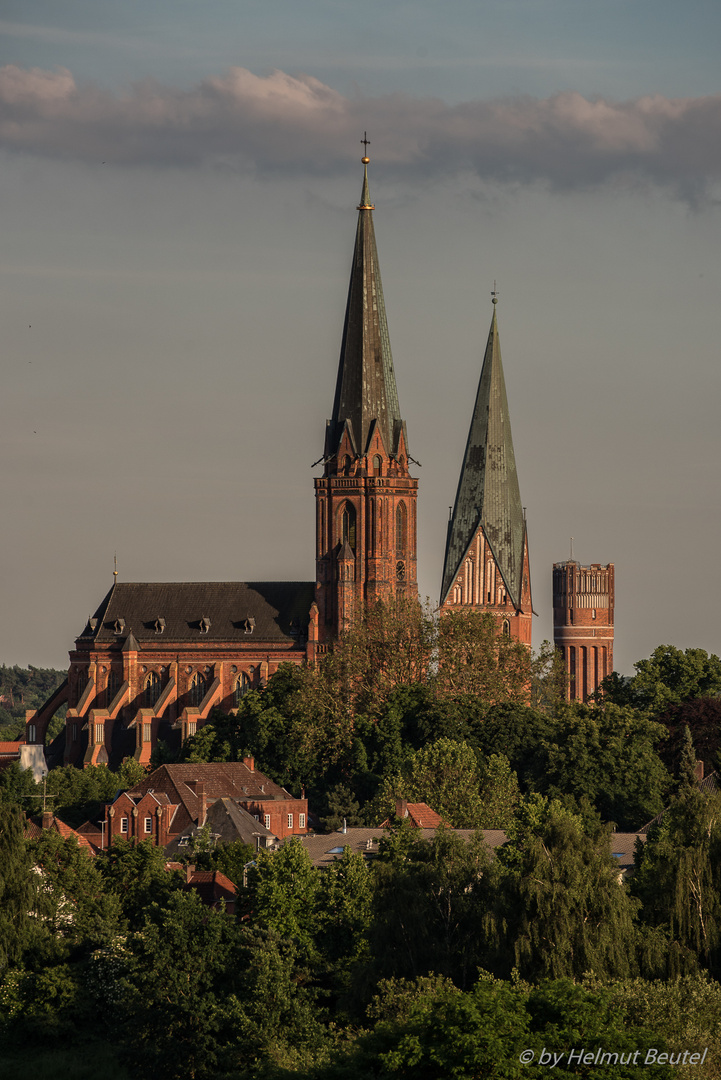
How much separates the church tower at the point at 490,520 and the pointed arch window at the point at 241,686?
A: 22240mm

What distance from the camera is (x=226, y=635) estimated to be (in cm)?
14388

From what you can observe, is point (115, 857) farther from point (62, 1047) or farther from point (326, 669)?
point (326, 669)

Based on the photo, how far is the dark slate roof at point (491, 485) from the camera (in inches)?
6358

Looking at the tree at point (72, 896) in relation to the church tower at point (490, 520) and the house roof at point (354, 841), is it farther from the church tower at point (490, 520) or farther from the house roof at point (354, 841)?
the church tower at point (490, 520)

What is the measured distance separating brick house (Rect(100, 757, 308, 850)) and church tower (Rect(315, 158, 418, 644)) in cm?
2253

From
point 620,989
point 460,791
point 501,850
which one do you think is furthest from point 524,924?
point 460,791

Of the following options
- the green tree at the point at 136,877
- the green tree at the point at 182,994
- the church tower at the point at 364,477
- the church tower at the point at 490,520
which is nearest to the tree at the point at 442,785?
the green tree at the point at 136,877

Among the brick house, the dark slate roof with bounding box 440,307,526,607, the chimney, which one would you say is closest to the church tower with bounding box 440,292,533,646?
the dark slate roof with bounding box 440,307,526,607

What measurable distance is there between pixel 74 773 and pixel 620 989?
6939cm

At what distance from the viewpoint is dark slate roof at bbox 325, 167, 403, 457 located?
141500 millimetres

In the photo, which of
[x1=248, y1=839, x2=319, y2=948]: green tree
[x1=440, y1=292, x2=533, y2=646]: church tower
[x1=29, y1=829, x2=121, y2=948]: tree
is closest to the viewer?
[x1=248, y1=839, x2=319, y2=948]: green tree

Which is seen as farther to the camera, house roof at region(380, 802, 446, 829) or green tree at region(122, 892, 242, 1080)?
house roof at region(380, 802, 446, 829)

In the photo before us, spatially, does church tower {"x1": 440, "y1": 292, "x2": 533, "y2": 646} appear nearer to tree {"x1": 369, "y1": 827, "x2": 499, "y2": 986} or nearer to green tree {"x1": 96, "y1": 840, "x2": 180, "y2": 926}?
green tree {"x1": 96, "y1": 840, "x2": 180, "y2": 926}

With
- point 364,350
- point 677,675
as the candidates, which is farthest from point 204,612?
point 677,675
